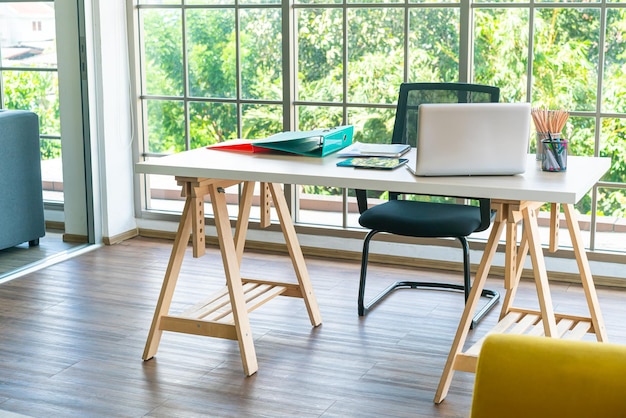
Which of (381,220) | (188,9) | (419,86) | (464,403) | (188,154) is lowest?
(464,403)

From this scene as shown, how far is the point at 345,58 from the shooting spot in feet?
15.5

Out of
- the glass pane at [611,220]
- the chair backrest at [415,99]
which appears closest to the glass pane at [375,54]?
the chair backrest at [415,99]

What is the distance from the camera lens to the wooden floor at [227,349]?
3.08 m

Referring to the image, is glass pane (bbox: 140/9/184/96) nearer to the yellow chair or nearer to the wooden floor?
the wooden floor

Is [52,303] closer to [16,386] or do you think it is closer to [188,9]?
[16,386]

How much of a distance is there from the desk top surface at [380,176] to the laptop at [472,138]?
4cm

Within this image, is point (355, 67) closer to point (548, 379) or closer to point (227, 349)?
point (227, 349)

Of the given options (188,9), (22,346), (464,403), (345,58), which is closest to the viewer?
(464,403)

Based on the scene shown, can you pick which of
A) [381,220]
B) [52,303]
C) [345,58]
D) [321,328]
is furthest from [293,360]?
[345,58]

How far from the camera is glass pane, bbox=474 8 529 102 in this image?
4398 millimetres

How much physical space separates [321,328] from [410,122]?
0.97 metres

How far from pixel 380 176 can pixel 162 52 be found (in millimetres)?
2551

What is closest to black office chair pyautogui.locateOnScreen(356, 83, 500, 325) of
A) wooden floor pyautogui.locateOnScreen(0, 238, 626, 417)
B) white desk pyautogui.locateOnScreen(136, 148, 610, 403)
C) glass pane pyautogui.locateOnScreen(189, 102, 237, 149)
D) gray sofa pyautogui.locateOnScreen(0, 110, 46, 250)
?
wooden floor pyautogui.locateOnScreen(0, 238, 626, 417)

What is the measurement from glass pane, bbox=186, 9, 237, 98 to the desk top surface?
1565mm
